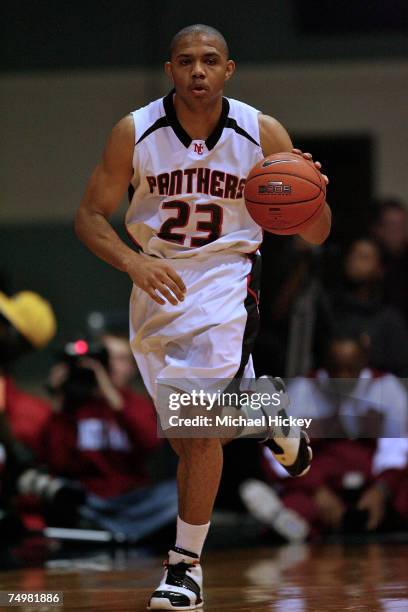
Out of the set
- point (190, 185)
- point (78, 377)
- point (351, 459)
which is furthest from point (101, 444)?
point (190, 185)

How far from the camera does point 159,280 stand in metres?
4.04

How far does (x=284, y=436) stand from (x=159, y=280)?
87cm

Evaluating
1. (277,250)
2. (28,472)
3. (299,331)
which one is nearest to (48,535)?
(28,472)

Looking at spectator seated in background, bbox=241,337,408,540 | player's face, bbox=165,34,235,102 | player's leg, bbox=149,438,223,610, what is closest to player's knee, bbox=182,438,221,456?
player's leg, bbox=149,438,223,610

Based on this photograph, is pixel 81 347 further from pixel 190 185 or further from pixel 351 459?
pixel 190 185

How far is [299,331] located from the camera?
23.8ft

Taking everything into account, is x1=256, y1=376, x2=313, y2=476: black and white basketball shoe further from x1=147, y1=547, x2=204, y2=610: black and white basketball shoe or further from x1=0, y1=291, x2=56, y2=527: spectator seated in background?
x1=0, y1=291, x2=56, y2=527: spectator seated in background

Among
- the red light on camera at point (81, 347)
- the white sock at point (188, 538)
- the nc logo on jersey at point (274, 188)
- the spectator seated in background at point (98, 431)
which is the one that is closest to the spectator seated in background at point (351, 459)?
the spectator seated in background at point (98, 431)

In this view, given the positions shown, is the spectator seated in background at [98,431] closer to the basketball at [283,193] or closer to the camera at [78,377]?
the camera at [78,377]

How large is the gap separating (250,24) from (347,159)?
1.14 metres

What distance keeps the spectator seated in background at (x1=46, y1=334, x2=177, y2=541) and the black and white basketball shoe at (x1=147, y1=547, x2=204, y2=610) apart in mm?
2832

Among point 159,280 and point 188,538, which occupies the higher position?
point 159,280

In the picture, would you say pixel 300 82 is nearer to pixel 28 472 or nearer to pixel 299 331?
pixel 299 331

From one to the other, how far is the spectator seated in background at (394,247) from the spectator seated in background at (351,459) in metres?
0.77
